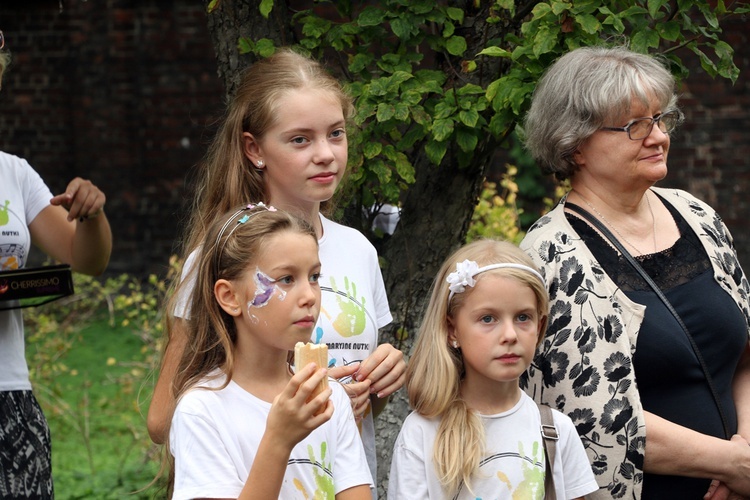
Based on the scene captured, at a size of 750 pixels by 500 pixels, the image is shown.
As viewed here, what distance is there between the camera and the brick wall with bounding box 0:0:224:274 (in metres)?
9.35

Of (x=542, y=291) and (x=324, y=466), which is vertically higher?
(x=542, y=291)

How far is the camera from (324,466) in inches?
95.1

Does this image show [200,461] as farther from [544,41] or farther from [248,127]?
[544,41]

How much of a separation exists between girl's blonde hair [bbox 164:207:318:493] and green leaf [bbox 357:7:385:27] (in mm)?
1095

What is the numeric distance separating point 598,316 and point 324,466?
2.89ft

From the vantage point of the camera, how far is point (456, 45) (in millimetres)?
3535

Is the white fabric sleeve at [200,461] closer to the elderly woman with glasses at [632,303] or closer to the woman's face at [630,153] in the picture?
the elderly woman with glasses at [632,303]

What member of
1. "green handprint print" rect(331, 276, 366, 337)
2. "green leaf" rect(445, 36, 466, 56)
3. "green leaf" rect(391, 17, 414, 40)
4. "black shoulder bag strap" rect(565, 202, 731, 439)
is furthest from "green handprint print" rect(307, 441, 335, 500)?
"green leaf" rect(445, 36, 466, 56)

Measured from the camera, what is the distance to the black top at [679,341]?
2846 millimetres

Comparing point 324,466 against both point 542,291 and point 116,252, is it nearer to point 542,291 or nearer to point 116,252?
point 542,291

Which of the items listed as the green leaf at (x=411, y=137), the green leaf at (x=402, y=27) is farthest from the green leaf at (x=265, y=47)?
the green leaf at (x=411, y=137)

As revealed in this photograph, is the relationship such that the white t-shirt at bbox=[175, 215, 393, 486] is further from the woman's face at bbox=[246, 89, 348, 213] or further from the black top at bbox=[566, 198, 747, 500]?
the black top at bbox=[566, 198, 747, 500]

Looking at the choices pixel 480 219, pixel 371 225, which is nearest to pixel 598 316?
pixel 371 225

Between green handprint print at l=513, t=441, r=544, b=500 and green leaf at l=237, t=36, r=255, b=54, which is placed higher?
green leaf at l=237, t=36, r=255, b=54
